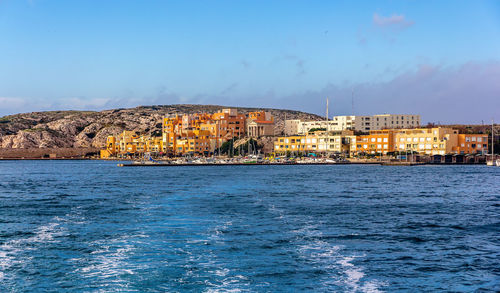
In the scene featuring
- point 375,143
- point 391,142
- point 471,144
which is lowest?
point 471,144

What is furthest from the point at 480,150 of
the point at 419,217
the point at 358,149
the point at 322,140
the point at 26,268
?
the point at 26,268

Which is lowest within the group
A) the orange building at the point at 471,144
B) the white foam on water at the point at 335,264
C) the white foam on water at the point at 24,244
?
the white foam on water at the point at 335,264

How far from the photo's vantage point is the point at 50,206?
3994 cm

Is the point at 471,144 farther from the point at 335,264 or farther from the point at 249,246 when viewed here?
the point at 335,264

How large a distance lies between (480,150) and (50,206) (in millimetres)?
138525

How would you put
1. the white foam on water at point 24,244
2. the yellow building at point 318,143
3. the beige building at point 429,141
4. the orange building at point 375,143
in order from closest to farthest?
the white foam on water at point 24,244 < the beige building at point 429,141 < the orange building at point 375,143 < the yellow building at point 318,143

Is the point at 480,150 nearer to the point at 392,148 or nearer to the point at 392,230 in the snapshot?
the point at 392,148

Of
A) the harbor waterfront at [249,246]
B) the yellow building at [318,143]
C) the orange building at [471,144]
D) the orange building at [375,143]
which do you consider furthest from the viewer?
the yellow building at [318,143]

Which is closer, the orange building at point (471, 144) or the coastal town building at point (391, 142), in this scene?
the coastal town building at point (391, 142)

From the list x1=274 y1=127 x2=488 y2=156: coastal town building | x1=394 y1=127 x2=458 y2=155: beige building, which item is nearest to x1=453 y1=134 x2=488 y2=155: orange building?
x1=274 y1=127 x2=488 y2=156: coastal town building

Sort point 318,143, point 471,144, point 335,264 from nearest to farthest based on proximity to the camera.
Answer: point 335,264 < point 471,144 < point 318,143

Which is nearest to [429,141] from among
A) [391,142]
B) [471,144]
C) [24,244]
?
[471,144]

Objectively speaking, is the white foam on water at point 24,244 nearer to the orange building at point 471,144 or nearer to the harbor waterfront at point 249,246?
the harbor waterfront at point 249,246

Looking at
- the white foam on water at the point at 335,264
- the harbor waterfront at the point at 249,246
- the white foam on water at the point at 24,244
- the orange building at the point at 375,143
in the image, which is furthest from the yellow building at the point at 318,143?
the white foam on water at the point at 335,264
